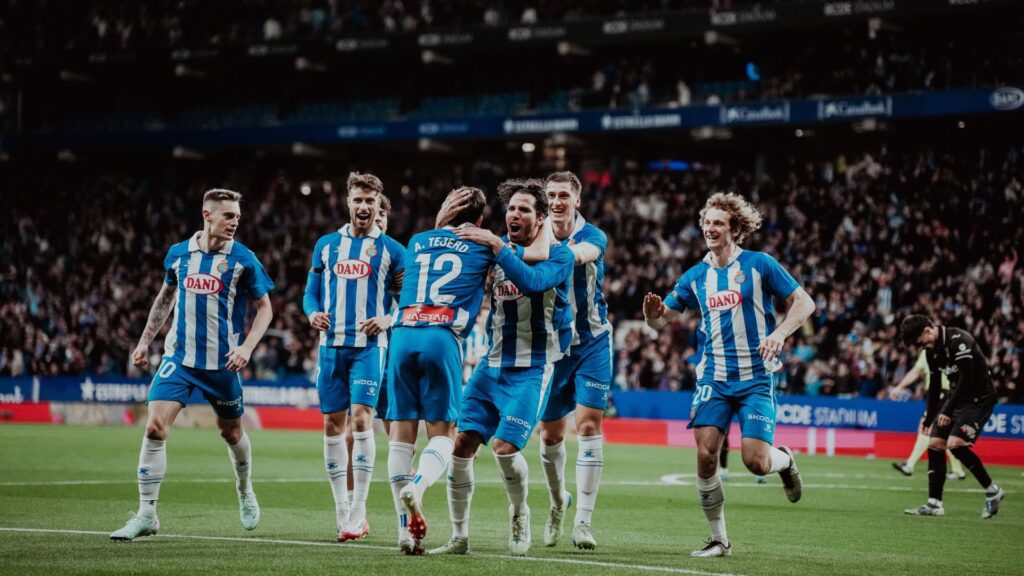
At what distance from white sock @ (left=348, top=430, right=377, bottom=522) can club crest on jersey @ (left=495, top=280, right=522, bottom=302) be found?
1899mm

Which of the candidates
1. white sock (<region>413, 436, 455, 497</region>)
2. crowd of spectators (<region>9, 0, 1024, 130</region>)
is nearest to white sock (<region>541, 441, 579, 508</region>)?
white sock (<region>413, 436, 455, 497</region>)

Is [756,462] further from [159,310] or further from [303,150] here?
[303,150]

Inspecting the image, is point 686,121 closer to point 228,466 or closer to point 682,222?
point 682,222

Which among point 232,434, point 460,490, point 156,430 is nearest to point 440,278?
point 460,490

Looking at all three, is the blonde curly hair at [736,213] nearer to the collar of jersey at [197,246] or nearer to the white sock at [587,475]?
the white sock at [587,475]

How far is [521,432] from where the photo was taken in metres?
8.61

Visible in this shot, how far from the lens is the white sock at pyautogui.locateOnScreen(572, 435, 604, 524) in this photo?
966 cm

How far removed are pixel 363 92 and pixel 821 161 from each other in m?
16.4

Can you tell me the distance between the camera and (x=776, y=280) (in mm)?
9500

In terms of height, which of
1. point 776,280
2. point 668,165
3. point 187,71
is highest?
point 187,71

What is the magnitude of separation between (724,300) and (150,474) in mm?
4531

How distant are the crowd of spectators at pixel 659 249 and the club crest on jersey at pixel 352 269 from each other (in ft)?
55.9

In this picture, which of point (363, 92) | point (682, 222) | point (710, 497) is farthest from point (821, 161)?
point (710, 497)

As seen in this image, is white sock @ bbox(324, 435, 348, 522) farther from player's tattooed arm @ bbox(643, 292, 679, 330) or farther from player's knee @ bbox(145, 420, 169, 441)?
player's tattooed arm @ bbox(643, 292, 679, 330)
